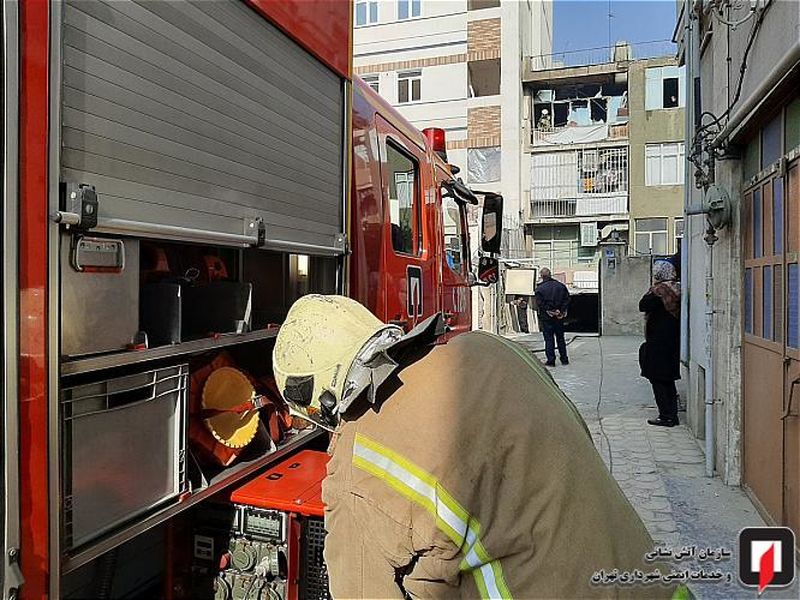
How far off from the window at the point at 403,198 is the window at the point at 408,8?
23.8 m

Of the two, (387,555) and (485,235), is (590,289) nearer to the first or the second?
(485,235)

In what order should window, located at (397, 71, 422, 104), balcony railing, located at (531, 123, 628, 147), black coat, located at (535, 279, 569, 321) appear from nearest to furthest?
black coat, located at (535, 279, 569, 321) < window, located at (397, 71, 422, 104) < balcony railing, located at (531, 123, 628, 147)

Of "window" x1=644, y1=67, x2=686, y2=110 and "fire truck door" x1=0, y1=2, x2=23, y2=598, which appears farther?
"window" x1=644, y1=67, x2=686, y2=110

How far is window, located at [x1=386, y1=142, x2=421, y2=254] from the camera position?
4094 mm

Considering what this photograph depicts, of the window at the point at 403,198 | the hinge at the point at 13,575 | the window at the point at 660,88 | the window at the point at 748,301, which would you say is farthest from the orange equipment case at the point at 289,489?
the window at the point at 660,88

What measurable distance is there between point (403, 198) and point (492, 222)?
1368 millimetres

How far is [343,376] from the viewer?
1551 mm

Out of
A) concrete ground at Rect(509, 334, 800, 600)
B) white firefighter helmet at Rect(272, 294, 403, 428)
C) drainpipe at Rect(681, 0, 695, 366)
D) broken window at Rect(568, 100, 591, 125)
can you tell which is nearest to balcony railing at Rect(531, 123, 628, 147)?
broken window at Rect(568, 100, 591, 125)

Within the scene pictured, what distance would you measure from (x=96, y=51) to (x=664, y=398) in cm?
670

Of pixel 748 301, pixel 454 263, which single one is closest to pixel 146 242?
pixel 454 263

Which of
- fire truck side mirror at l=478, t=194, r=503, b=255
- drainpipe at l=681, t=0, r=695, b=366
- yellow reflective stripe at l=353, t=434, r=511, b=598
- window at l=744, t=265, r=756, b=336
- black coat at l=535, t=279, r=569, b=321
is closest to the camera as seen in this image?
yellow reflective stripe at l=353, t=434, r=511, b=598

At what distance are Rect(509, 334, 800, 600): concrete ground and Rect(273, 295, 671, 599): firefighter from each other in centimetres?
116

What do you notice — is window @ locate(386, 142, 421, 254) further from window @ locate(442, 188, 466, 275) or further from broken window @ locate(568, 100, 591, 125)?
broken window @ locate(568, 100, 591, 125)

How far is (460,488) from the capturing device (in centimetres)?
139
